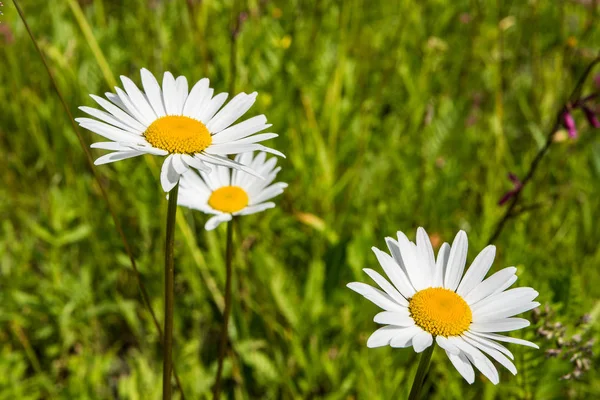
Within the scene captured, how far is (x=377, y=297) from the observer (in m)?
0.90

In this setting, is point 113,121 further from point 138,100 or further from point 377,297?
point 377,297

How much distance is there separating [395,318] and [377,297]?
42 millimetres

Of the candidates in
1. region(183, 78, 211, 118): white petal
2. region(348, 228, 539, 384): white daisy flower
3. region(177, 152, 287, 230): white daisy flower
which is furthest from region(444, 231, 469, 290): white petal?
region(183, 78, 211, 118): white petal

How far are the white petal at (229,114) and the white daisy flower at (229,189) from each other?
196mm

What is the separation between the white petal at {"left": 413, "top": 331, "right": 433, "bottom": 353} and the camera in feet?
2.66

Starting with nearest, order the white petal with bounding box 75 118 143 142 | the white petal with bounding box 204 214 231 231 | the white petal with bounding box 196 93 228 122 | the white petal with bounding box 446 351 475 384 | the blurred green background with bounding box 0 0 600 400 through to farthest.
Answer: the white petal with bounding box 446 351 475 384, the white petal with bounding box 75 118 143 142, the white petal with bounding box 196 93 228 122, the white petal with bounding box 204 214 231 231, the blurred green background with bounding box 0 0 600 400

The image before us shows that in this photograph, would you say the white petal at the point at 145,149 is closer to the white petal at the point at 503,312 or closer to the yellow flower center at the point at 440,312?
the yellow flower center at the point at 440,312

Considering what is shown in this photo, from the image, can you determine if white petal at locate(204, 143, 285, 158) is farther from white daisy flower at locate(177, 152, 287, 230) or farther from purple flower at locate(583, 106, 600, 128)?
purple flower at locate(583, 106, 600, 128)

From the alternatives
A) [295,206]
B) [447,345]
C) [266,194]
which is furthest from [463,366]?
[295,206]

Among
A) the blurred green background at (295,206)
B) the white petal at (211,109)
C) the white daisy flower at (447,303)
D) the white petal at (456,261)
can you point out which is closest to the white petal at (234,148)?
the white petal at (211,109)

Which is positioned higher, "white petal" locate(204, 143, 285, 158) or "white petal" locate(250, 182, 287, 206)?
"white petal" locate(250, 182, 287, 206)

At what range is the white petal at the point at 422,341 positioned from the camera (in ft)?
2.66

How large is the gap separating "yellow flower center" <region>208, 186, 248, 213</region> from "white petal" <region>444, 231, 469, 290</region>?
0.49 metres

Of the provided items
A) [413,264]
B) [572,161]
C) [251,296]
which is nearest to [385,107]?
[572,161]
